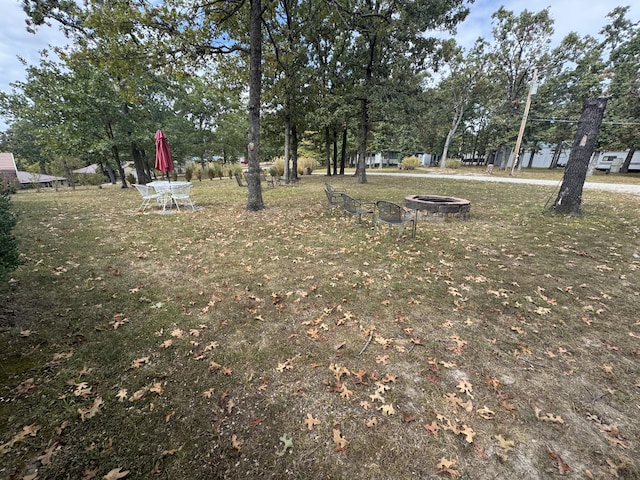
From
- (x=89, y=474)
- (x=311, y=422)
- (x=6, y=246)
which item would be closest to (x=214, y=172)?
(x=6, y=246)

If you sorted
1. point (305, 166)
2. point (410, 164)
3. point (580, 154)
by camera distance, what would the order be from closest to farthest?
point (580, 154)
point (305, 166)
point (410, 164)

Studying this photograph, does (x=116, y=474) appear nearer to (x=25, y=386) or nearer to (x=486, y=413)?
(x=25, y=386)

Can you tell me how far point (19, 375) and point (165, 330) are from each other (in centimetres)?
115

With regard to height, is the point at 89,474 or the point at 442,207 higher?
the point at 442,207

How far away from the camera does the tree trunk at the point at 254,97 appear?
25.1 feet

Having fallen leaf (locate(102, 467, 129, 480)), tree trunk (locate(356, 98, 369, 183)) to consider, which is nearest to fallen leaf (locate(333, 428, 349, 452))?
fallen leaf (locate(102, 467, 129, 480))

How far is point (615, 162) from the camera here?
33781 mm

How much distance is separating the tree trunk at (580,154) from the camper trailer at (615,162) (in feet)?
115

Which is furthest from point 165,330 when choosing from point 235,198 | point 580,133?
point 580,133

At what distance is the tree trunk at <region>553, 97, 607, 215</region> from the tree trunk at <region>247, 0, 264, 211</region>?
9415 mm

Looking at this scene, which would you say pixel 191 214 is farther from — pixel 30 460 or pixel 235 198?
pixel 30 460

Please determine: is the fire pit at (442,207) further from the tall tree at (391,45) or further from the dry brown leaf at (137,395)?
the tall tree at (391,45)

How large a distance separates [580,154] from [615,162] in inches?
1597

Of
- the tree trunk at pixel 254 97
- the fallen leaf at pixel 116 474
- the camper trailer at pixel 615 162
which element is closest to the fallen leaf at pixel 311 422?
the fallen leaf at pixel 116 474
